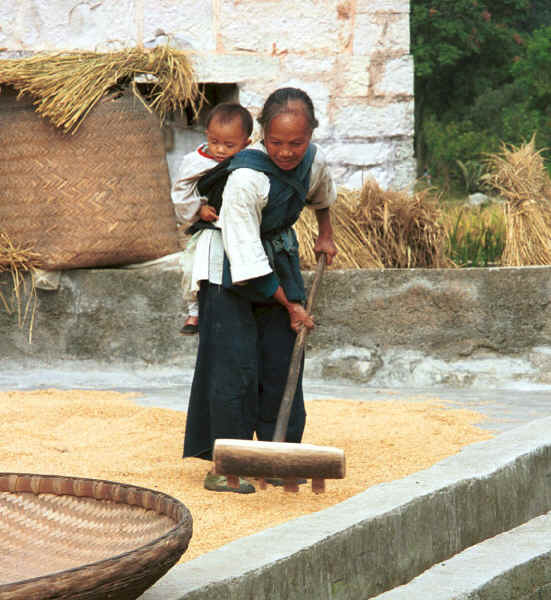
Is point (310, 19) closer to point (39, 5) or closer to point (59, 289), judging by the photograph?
point (39, 5)

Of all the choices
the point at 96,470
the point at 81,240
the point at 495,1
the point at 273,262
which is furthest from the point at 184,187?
the point at 495,1

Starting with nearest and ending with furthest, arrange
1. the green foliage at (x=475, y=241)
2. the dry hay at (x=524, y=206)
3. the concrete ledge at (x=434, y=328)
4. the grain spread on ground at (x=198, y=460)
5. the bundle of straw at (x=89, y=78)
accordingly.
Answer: the grain spread on ground at (x=198, y=460) < the concrete ledge at (x=434, y=328) < the bundle of straw at (x=89, y=78) < the dry hay at (x=524, y=206) < the green foliage at (x=475, y=241)

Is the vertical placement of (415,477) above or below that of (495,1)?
below

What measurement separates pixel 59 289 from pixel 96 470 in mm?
2545

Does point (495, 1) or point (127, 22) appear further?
point (495, 1)

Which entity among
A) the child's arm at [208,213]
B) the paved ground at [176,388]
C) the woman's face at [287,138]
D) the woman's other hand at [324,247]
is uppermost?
the woman's face at [287,138]

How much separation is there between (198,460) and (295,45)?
363 centimetres

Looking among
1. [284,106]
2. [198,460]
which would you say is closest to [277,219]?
[284,106]

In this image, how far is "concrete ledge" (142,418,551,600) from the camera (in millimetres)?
2523

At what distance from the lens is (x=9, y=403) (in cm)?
512

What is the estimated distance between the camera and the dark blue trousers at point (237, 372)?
12.2 ft

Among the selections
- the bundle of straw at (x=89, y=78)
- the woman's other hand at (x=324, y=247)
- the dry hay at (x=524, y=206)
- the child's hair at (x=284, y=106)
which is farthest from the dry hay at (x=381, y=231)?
the child's hair at (x=284, y=106)

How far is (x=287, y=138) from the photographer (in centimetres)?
355

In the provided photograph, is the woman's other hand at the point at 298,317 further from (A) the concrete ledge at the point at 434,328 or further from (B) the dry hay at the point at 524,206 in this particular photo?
(B) the dry hay at the point at 524,206
